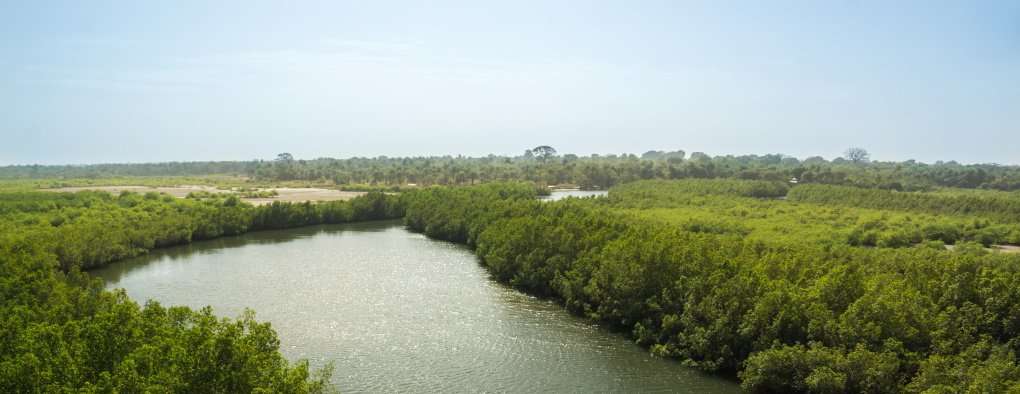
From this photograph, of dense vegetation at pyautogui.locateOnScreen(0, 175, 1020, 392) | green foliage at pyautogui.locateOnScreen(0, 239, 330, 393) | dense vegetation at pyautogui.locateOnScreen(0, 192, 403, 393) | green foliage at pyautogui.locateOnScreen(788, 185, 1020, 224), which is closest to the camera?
green foliage at pyautogui.locateOnScreen(0, 239, 330, 393)

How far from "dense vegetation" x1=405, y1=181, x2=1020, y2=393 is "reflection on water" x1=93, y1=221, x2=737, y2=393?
6.94 ft

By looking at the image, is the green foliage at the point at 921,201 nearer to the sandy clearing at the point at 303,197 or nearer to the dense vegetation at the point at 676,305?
the dense vegetation at the point at 676,305

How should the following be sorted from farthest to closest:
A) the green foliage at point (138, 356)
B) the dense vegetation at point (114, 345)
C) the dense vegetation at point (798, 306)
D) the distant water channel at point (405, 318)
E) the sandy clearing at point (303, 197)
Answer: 1. the sandy clearing at point (303, 197)
2. the distant water channel at point (405, 318)
3. the dense vegetation at point (798, 306)
4. the dense vegetation at point (114, 345)
5. the green foliage at point (138, 356)

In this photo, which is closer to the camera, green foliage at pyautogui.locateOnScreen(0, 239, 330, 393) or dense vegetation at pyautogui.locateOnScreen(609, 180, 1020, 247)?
green foliage at pyautogui.locateOnScreen(0, 239, 330, 393)

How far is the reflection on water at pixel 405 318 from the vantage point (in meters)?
34.5

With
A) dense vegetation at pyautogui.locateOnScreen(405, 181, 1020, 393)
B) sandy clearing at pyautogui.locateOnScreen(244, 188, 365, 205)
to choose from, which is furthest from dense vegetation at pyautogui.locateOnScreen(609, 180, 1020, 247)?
sandy clearing at pyautogui.locateOnScreen(244, 188, 365, 205)

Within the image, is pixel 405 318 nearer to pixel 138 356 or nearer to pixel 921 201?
pixel 138 356

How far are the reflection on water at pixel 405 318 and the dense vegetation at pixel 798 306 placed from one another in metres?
2.11

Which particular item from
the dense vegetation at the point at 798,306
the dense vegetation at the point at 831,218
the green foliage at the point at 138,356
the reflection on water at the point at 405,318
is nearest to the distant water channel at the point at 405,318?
the reflection on water at the point at 405,318

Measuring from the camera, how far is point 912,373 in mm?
29922

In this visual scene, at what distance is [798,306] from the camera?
33.9 meters

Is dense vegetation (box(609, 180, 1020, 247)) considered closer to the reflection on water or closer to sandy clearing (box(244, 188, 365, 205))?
the reflection on water

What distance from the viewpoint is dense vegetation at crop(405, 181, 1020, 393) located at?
29516 millimetres

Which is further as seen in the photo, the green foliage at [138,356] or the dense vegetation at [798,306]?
the dense vegetation at [798,306]
